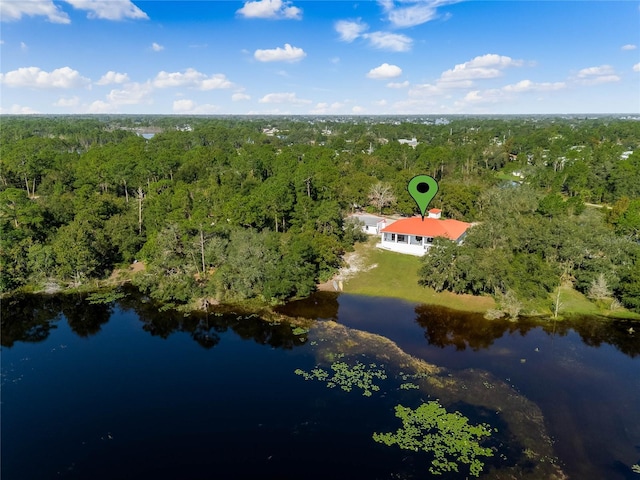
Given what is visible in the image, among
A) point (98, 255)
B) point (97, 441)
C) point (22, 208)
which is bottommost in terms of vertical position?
point (97, 441)

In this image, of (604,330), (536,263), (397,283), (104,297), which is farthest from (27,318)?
(604,330)

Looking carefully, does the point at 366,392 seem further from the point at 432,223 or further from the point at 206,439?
the point at 432,223

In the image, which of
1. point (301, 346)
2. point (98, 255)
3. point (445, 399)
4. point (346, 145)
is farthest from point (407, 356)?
point (346, 145)

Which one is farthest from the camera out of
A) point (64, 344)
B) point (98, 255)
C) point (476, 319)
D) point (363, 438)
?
point (98, 255)

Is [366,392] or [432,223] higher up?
[432,223]

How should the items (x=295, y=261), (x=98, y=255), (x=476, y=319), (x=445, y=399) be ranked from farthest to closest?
(x=98, y=255) → (x=295, y=261) → (x=476, y=319) → (x=445, y=399)

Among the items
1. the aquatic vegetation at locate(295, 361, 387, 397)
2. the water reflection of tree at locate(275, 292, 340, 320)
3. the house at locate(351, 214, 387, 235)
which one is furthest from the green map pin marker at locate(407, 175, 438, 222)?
the aquatic vegetation at locate(295, 361, 387, 397)
